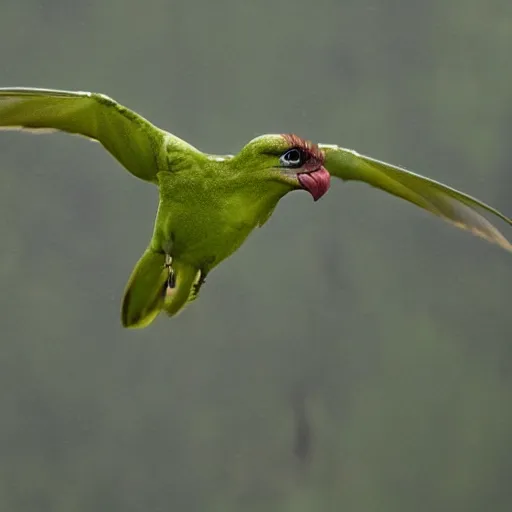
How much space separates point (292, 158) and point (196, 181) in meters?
0.13

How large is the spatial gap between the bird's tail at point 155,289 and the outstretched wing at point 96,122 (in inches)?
4.5

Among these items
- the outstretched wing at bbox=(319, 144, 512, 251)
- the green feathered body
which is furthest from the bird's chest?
the outstretched wing at bbox=(319, 144, 512, 251)

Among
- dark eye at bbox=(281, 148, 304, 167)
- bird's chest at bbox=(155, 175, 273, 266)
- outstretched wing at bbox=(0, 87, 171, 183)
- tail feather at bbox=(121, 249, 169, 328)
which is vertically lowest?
tail feather at bbox=(121, 249, 169, 328)

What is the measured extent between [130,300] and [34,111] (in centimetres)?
A: 28

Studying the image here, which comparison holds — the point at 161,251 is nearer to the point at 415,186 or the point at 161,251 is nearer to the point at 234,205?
the point at 234,205

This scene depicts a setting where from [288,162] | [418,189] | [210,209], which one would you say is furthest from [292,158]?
[418,189]

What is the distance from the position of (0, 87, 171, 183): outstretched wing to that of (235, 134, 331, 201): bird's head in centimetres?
13

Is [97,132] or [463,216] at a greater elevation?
[97,132]

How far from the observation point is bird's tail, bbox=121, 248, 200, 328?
156cm

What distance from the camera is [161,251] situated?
1.55 meters

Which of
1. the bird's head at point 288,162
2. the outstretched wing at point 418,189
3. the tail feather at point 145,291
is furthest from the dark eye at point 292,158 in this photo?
the tail feather at point 145,291

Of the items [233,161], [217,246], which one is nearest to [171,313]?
[217,246]

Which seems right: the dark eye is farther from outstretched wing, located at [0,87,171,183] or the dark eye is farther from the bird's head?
outstretched wing, located at [0,87,171,183]

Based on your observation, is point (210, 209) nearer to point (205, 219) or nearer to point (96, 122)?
point (205, 219)
